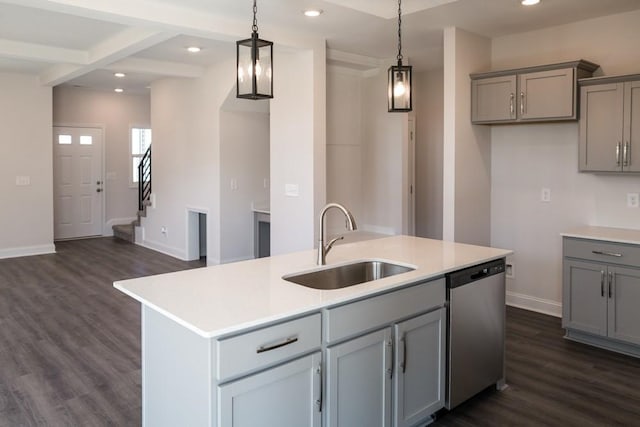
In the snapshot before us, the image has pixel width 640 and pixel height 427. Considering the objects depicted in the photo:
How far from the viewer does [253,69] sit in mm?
2766

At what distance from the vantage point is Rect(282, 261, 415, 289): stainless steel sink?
2.81 metres

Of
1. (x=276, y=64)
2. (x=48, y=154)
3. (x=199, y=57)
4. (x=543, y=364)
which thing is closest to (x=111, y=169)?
(x=48, y=154)

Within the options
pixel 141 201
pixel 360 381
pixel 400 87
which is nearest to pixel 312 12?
pixel 400 87

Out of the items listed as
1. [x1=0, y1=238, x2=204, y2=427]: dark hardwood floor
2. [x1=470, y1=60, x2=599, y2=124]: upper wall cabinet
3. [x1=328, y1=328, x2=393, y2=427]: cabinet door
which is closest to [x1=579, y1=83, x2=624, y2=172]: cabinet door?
[x1=470, y1=60, x2=599, y2=124]: upper wall cabinet

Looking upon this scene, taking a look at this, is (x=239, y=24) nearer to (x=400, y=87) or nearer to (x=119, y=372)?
(x=400, y=87)

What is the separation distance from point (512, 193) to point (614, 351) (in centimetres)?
169

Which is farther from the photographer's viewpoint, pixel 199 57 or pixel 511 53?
pixel 199 57

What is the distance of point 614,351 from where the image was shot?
13.1ft

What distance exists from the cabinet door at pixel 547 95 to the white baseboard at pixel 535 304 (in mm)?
1722

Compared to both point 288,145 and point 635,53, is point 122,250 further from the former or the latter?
point 635,53

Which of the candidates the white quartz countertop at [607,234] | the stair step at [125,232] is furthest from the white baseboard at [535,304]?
the stair step at [125,232]

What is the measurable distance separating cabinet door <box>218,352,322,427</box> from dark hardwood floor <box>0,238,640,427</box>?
3.58 ft

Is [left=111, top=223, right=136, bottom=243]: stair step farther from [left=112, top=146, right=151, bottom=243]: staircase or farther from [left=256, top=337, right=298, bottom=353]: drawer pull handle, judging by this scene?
[left=256, top=337, right=298, bottom=353]: drawer pull handle

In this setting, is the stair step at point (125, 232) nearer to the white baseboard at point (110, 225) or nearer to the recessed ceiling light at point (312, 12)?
the white baseboard at point (110, 225)
